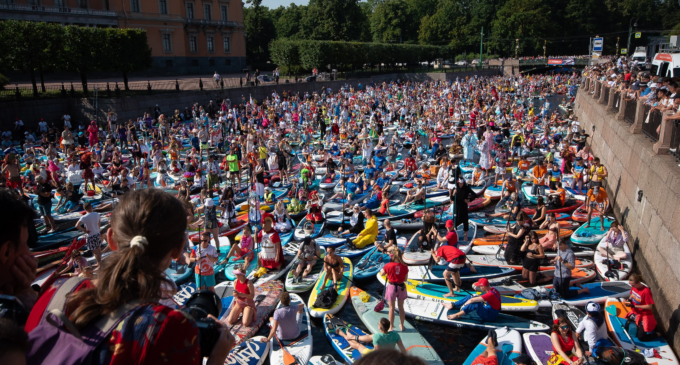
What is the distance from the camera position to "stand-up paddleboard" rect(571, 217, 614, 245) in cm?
1199

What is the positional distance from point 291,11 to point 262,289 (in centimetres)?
8012

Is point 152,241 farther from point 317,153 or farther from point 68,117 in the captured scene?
point 68,117

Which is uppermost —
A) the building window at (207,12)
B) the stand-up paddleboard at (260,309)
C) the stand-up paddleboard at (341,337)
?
the building window at (207,12)

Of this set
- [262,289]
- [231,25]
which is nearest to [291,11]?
[231,25]

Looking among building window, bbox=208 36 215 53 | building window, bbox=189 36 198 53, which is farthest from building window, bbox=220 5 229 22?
building window, bbox=189 36 198 53

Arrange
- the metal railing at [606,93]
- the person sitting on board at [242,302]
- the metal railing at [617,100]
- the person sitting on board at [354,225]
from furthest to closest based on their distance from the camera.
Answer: the metal railing at [606,93] → the metal railing at [617,100] → the person sitting on board at [354,225] → the person sitting on board at [242,302]

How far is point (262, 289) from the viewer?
9.59m

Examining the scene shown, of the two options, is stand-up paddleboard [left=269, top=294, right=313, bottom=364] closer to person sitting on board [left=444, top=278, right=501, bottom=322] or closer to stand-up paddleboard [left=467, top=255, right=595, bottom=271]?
person sitting on board [left=444, top=278, right=501, bottom=322]

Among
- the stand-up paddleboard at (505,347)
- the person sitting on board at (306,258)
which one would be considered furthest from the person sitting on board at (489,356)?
the person sitting on board at (306,258)

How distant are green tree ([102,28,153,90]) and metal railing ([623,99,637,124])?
3089 centimetres

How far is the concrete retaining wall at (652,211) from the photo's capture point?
860 cm

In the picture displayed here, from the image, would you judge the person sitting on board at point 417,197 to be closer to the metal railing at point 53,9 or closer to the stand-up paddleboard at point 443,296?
the stand-up paddleboard at point 443,296

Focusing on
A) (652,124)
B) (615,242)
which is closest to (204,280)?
(615,242)

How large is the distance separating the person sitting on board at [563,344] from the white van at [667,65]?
24.1 m
